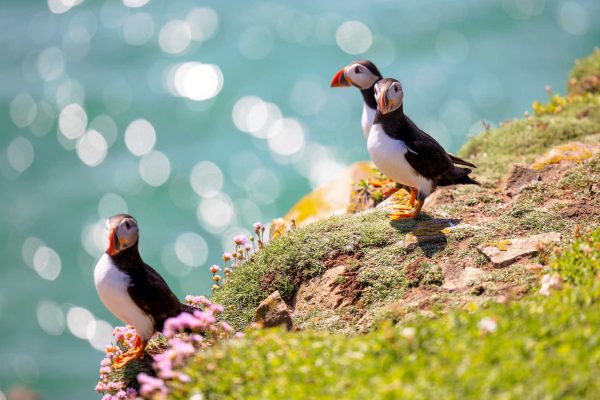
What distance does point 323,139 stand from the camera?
24203mm

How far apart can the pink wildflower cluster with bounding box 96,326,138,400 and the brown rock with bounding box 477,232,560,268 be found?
3426 mm

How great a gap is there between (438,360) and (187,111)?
21.3 m

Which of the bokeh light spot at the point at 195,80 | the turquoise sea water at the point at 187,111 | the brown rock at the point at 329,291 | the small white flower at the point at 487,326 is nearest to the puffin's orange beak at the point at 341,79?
the brown rock at the point at 329,291

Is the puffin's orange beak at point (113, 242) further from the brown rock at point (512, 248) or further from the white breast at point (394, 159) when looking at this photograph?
the brown rock at point (512, 248)

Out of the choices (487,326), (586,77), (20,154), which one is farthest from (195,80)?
(487,326)

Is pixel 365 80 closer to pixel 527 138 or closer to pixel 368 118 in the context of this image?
pixel 368 118

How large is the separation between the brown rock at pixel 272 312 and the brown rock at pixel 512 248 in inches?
77.3

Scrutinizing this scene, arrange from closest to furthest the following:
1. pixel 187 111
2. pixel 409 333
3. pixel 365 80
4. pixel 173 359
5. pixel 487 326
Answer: pixel 487 326 → pixel 409 333 → pixel 173 359 → pixel 365 80 → pixel 187 111

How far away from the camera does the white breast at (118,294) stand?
692cm

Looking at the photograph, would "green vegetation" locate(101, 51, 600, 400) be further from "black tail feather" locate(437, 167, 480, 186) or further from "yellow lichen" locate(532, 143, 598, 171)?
"black tail feather" locate(437, 167, 480, 186)

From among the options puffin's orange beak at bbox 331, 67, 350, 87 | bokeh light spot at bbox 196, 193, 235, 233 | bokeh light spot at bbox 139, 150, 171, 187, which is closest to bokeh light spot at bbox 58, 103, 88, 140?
bokeh light spot at bbox 139, 150, 171, 187

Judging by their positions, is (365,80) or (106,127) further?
(106,127)

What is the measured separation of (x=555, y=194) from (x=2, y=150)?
20.1 m

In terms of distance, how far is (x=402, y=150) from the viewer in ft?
26.8
